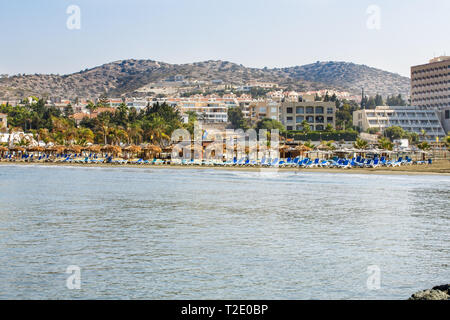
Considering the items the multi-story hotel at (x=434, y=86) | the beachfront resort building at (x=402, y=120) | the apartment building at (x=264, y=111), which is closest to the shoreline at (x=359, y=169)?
the beachfront resort building at (x=402, y=120)

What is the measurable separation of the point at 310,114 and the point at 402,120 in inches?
902

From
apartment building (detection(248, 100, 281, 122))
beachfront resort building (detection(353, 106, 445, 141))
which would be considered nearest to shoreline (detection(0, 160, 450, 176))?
beachfront resort building (detection(353, 106, 445, 141))

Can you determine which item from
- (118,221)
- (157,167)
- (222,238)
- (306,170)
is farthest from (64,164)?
(222,238)

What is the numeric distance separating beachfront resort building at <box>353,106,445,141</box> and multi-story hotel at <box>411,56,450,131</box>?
8.13ft

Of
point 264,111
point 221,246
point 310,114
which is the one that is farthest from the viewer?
point 264,111

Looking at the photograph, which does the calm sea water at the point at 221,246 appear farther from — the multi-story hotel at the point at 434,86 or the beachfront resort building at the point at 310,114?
the multi-story hotel at the point at 434,86

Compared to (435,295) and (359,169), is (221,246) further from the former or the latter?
(359,169)

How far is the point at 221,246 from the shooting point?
14.6m

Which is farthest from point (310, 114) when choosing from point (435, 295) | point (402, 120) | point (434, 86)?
point (435, 295)

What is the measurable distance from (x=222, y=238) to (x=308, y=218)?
17.9 feet

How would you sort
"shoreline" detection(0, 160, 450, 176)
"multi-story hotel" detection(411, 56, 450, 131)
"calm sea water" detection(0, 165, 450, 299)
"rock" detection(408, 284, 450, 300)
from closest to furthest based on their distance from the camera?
"rock" detection(408, 284, 450, 300) → "calm sea water" detection(0, 165, 450, 299) → "shoreline" detection(0, 160, 450, 176) → "multi-story hotel" detection(411, 56, 450, 131)

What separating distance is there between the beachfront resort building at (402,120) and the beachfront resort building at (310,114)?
10741 mm

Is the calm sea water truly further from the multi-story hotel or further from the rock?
the multi-story hotel

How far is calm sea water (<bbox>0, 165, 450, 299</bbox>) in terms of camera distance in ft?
34.8
